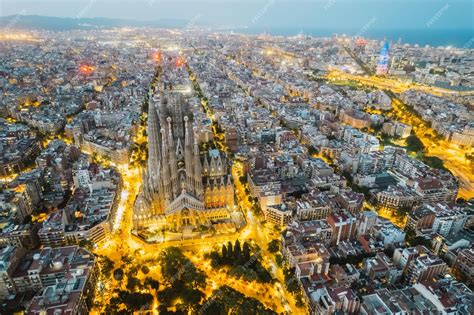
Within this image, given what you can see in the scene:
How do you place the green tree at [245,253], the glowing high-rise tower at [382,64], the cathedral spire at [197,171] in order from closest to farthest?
1. the green tree at [245,253]
2. the cathedral spire at [197,171]
3. the glowing high-rise tower at [382,64]

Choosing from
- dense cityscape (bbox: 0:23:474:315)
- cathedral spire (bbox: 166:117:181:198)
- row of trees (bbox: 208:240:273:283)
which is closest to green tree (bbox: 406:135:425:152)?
dense cityscape (bbox: 0:23:474:315)

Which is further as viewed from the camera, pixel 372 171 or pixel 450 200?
pixel 372 171

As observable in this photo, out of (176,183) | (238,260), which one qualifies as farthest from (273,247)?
(176,183)

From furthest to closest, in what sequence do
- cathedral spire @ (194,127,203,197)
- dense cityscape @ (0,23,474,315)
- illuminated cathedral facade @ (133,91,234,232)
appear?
cathedral spire @ (194,127,203,197)
illuminated cathedral facade @ (133,91,234,232)
dense cityscape @ (0,23,474,315)

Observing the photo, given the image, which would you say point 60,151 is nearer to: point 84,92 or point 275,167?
point 275,167

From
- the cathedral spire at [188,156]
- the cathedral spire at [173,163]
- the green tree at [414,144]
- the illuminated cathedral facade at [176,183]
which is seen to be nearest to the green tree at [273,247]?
the illuminated cathedral facade at [176,183]

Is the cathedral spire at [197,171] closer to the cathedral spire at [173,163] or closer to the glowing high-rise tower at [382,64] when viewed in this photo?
the cathedral spire at [173,163]

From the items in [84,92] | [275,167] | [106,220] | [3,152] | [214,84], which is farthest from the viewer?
[214,84]

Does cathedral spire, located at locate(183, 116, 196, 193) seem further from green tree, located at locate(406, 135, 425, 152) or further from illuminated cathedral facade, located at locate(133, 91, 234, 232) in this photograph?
green tree, located at locate(406, 135, 425, 152)

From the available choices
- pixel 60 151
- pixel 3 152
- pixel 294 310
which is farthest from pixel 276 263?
pixel 3 152
